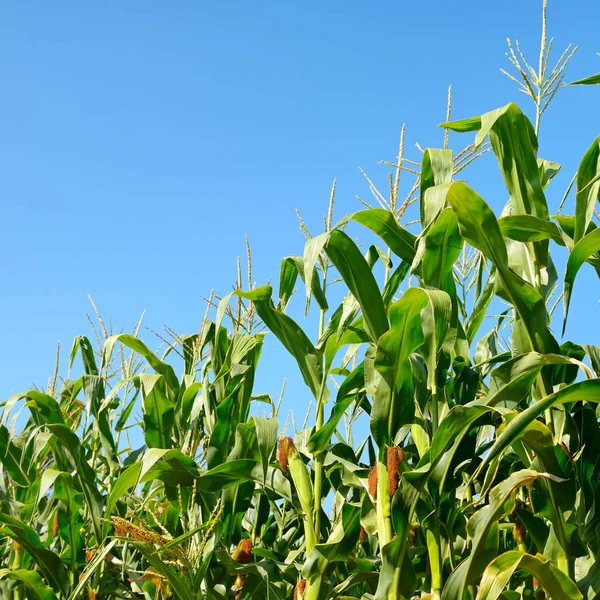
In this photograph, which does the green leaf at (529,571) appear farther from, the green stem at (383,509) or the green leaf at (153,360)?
the green leaf at (153,360)

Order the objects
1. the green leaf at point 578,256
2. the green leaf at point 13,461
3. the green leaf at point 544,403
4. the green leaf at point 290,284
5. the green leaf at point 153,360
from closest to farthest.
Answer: the green leaf at point 544,403
the green leaf at point 578,256
the green leaf at point 290,284
the green leaf at point 153,360
the green leaf at point 13,461

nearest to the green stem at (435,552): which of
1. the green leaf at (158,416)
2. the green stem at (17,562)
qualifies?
the green leaf at (158,416)

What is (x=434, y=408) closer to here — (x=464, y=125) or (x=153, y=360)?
(x=464, y=125)

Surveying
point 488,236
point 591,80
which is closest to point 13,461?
point 488,236

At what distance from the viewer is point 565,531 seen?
1.63 m

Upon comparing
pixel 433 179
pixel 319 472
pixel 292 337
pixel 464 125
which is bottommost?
pixel 319 472

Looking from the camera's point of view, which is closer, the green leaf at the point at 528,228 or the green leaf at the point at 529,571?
the green leaf at the point at 529,571

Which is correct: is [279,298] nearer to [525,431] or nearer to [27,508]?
[525,431]

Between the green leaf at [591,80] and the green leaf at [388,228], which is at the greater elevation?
the green leaf at [591,80]

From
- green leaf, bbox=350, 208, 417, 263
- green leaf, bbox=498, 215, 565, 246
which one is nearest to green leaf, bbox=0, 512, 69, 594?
green leaf, bbox=350, 208, 417, 263

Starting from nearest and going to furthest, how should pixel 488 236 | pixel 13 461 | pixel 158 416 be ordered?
pixel 488 236
pixel 158 416
pixel 13 461

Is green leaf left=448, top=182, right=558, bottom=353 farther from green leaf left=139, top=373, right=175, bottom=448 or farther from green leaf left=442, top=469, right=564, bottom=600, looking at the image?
green leaf left=139, top=373, right=175, bottom=448

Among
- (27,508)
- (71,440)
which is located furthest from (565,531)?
(27,508)

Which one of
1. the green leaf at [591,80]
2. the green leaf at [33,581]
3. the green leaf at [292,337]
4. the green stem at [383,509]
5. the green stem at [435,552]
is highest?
the green leaf at [591,80]
